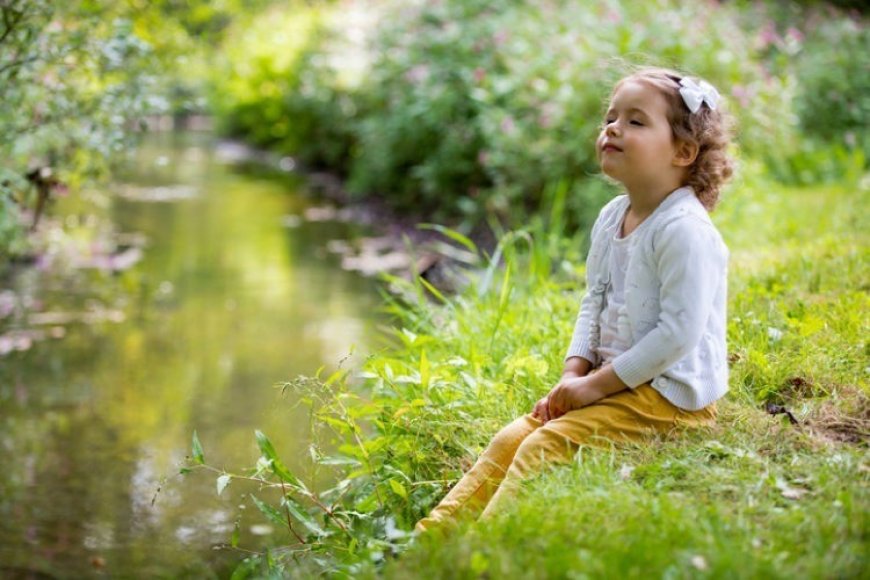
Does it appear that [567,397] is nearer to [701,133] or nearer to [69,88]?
[701,133]

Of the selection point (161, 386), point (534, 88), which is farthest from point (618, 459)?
point (534, 88)

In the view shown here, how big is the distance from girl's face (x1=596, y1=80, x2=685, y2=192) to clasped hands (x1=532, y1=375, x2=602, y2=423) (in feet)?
2.01

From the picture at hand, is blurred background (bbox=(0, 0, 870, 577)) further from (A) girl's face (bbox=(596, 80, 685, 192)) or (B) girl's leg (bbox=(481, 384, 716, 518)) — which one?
(B) girl's leg (bbox=(481, 384, 716, 518))

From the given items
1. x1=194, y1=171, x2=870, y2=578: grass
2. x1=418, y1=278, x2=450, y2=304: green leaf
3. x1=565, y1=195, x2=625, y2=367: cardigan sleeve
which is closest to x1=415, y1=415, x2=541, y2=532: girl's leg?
x1=194, y1=171, x2=870, y2=578: grass

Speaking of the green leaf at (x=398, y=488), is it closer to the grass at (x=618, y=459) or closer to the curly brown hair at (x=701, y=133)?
the grass at (x=618, y=459)

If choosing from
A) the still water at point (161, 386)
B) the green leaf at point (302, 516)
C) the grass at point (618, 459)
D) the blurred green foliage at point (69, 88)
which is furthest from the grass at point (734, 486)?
the blurred green foliage at point (69, 88)

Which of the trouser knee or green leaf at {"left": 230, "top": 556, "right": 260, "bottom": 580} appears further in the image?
green leaf at {"left": 230, "top": 556, "right": 260, "bottom": 580}

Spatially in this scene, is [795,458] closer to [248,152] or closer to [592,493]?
[592,493]

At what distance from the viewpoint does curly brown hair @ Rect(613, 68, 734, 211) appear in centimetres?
313

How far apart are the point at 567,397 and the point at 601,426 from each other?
5.2 inches

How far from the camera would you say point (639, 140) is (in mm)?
3109

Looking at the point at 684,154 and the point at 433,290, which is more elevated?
the point at 684,154

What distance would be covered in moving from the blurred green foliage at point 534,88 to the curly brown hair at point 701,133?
239cm

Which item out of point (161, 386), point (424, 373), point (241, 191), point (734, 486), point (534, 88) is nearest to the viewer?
point (734, 486)
